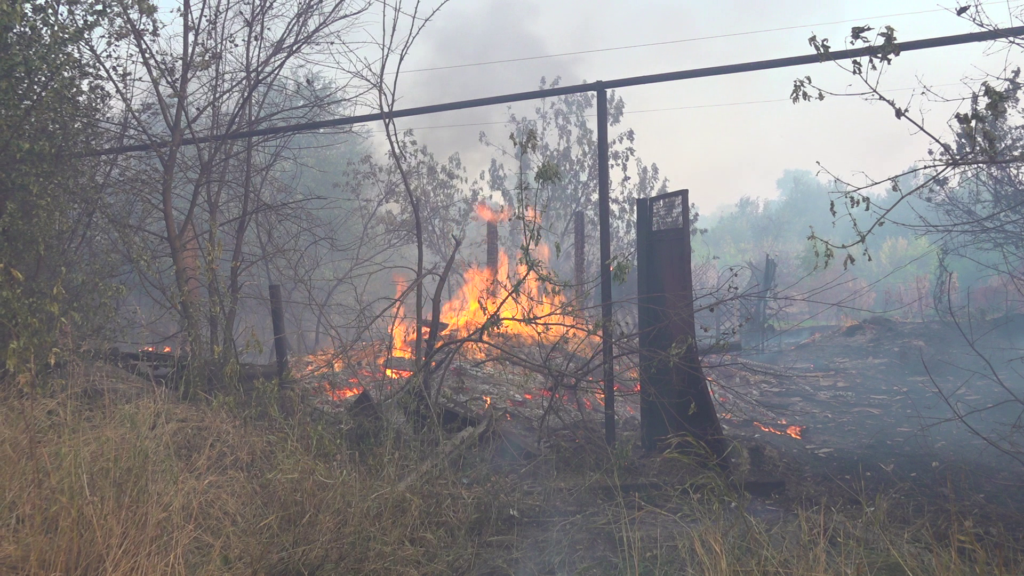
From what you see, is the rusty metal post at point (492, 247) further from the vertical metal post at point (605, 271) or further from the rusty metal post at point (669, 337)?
the vertical metal post at point (605, 271)

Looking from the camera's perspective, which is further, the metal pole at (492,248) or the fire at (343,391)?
the metal pole at (492,248)

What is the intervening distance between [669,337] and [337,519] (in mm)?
3474

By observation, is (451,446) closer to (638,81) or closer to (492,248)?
(638,81)

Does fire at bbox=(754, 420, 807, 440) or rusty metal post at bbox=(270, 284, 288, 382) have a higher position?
rusty metal post at bbox=(270, 284, 288, 382)

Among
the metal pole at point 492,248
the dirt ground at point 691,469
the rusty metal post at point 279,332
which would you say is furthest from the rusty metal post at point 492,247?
the rusty metal post at point 279,332

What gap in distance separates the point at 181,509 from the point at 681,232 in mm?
4569

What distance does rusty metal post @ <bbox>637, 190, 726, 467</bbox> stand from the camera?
5875mm

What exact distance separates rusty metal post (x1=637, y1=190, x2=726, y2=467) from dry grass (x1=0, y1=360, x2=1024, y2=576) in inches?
25.2

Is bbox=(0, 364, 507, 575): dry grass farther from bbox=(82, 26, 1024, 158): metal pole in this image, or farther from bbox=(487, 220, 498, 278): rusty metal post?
bbox=(487, 220, 498, 278): rusty metal post

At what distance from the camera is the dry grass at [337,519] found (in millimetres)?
3314

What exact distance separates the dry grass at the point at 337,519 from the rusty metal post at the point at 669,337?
0.64 meters

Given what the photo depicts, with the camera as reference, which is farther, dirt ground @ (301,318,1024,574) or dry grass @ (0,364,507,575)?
dirt ground @ (301,318,1024,574)

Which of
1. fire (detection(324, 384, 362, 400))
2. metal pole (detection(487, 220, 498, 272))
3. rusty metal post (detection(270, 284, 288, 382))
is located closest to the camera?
rusty metal post (detection(270, 284, 288, 382))

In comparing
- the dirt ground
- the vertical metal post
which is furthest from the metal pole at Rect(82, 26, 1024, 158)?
the dirt ground
